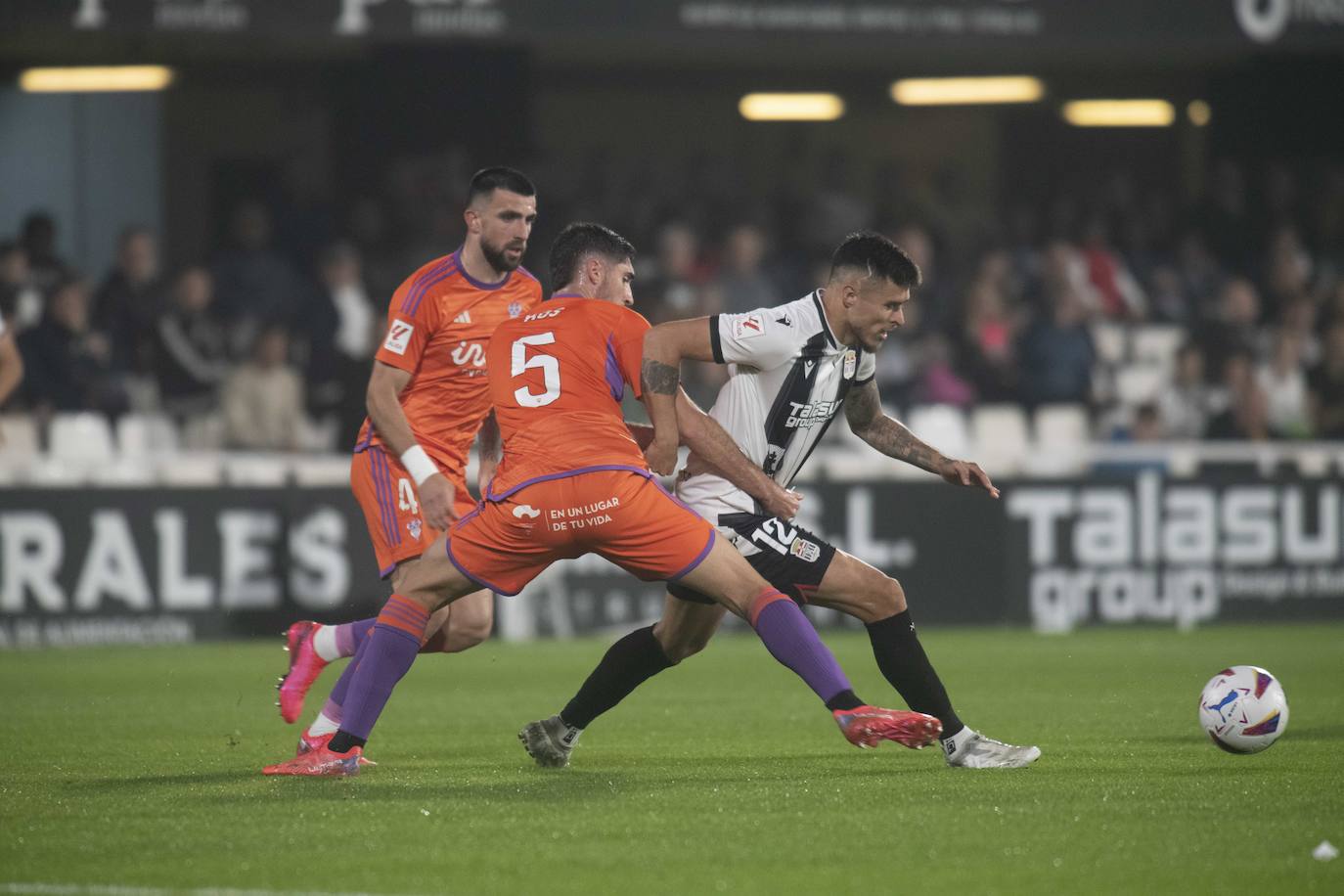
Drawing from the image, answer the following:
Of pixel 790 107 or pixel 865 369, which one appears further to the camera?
pixel 790 107

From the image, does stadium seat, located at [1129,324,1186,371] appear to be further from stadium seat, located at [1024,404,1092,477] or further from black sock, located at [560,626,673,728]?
black sock, located at [560,626,673,728]

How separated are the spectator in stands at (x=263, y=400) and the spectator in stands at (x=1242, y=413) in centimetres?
792

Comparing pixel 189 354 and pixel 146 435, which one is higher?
pixel 189 354

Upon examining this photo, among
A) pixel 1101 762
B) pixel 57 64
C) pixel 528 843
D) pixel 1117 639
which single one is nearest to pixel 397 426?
pixel 528 843

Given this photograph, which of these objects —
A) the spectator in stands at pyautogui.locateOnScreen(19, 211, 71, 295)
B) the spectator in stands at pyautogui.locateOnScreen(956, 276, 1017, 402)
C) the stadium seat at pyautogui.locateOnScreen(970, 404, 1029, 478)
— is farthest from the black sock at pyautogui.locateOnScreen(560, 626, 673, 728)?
the spectator in stands at pyautogui.locateOnScreen(956, 276, 1017, 402)

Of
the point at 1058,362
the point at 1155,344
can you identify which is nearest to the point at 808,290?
the point at 1058,362

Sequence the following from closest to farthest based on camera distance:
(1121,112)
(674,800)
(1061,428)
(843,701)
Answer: (674,800) → (843,701) → (1061,428) → (1121,112)

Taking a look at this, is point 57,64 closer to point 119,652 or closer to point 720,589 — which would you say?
point 119,652

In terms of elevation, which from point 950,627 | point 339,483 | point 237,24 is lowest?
point 950,627

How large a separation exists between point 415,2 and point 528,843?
10719mm

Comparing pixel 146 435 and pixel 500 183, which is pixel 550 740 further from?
pixel 146 435

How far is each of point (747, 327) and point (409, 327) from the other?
1.45 meters

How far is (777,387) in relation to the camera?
747 centimetres

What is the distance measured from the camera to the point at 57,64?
18172 millimetres
